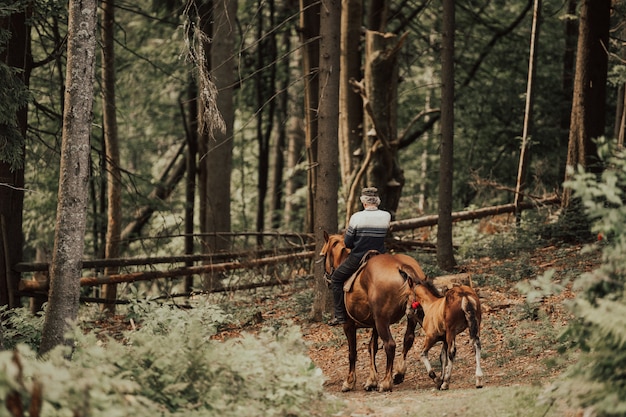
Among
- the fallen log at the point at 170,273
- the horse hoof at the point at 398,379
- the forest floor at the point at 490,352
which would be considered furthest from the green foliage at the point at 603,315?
the fallen log at the point at 170,273

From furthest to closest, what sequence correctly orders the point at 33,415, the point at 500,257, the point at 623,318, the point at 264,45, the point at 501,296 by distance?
the point at 264,45, the point at 500,257, the point at 501,296, the point at 623,318, the point at 33,415

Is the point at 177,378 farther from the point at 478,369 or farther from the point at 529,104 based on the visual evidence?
the point at 529,104

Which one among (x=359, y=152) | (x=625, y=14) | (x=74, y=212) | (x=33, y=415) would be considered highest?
(x=625, y=14)

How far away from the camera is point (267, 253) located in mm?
20094

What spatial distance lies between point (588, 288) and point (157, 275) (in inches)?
486

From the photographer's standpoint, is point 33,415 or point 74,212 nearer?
point 33,415

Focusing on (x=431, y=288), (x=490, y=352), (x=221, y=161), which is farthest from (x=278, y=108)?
(x=431, y=288)

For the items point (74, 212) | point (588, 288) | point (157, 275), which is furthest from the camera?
point (157, 275)

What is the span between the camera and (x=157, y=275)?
17.9 metres

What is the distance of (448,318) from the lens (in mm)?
10641

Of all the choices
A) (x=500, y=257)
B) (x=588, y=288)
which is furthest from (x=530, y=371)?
(x=500, y=257)

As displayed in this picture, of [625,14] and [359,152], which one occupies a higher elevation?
[625,14]

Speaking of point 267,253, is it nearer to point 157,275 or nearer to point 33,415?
point 157,275

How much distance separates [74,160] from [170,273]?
28.0ft
